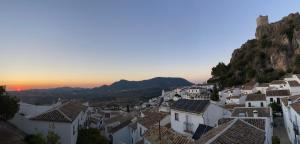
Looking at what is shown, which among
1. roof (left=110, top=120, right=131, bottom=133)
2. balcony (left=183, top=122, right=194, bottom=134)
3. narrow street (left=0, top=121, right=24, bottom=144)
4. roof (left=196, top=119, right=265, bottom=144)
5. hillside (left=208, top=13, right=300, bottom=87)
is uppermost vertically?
hillside (left=208, top=13, right=300, bottom=87)

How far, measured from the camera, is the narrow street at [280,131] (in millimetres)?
28342

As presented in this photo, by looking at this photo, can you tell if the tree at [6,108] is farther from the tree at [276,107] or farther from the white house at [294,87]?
the white house at [294,87]

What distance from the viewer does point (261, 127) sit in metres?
16.1

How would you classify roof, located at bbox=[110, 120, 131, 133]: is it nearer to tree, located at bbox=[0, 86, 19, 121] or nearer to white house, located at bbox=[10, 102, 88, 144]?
white house, located at bbox=[10, 102, 88, 144]

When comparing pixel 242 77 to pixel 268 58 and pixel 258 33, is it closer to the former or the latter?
pixel 268 58

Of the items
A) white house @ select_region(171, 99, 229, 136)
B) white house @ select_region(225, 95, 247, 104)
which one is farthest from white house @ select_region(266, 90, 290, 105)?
white house @ select_region(171, 99, 229, 136)

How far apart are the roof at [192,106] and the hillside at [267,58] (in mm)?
56089

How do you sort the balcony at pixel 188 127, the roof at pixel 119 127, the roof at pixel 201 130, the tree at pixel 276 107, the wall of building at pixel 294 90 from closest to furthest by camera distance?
1. the roof at pixel 201 130
2. the balcony at pixel 188 127
3. the roof at pixel 119 127
4. the wall of building at pixel 294 90
5. the tree at pixel 276 107

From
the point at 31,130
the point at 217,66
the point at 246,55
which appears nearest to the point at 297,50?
the point at 246,55

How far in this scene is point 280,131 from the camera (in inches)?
1283

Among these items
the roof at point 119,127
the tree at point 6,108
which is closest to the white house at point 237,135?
the tree at point 6,108

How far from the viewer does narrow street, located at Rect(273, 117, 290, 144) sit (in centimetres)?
2834

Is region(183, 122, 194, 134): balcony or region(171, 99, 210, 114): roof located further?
region(183, 122, 194, 134): balcony

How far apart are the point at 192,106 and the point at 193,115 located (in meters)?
1.24
